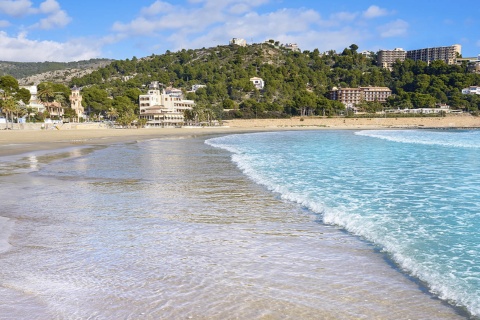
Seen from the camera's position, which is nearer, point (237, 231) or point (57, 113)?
point (237, 231)

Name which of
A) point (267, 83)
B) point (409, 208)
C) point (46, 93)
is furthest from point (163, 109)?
point (409, 208)

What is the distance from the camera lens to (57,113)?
93.3 metres

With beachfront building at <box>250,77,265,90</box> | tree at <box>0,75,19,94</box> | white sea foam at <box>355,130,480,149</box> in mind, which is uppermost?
beachfront building at <box>250,77,265,90</box>

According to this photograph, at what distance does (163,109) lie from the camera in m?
99.7

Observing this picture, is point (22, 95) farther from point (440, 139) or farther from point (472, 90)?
point (472, 90)

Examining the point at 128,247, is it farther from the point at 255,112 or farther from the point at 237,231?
the point at 255,112

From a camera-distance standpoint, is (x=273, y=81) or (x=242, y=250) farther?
(x=273, y=81)

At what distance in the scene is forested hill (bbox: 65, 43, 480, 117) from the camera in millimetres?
113562

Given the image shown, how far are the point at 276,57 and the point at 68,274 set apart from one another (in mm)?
188419

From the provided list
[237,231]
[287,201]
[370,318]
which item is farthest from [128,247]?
[287,201]

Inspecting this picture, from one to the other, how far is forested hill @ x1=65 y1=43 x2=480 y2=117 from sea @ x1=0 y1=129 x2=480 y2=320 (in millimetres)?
90606

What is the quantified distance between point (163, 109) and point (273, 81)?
52238 millimetres

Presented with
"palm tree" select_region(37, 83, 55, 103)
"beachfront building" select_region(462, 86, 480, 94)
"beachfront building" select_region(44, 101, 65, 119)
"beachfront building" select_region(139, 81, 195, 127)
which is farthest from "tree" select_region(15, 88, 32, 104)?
"beachfront building" select_region(462, 86, 480, 94)

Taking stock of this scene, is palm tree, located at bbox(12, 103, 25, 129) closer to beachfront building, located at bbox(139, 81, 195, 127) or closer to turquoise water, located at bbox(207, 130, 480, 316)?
beachfront building, located at bbox(139, 81, 195, 127)
